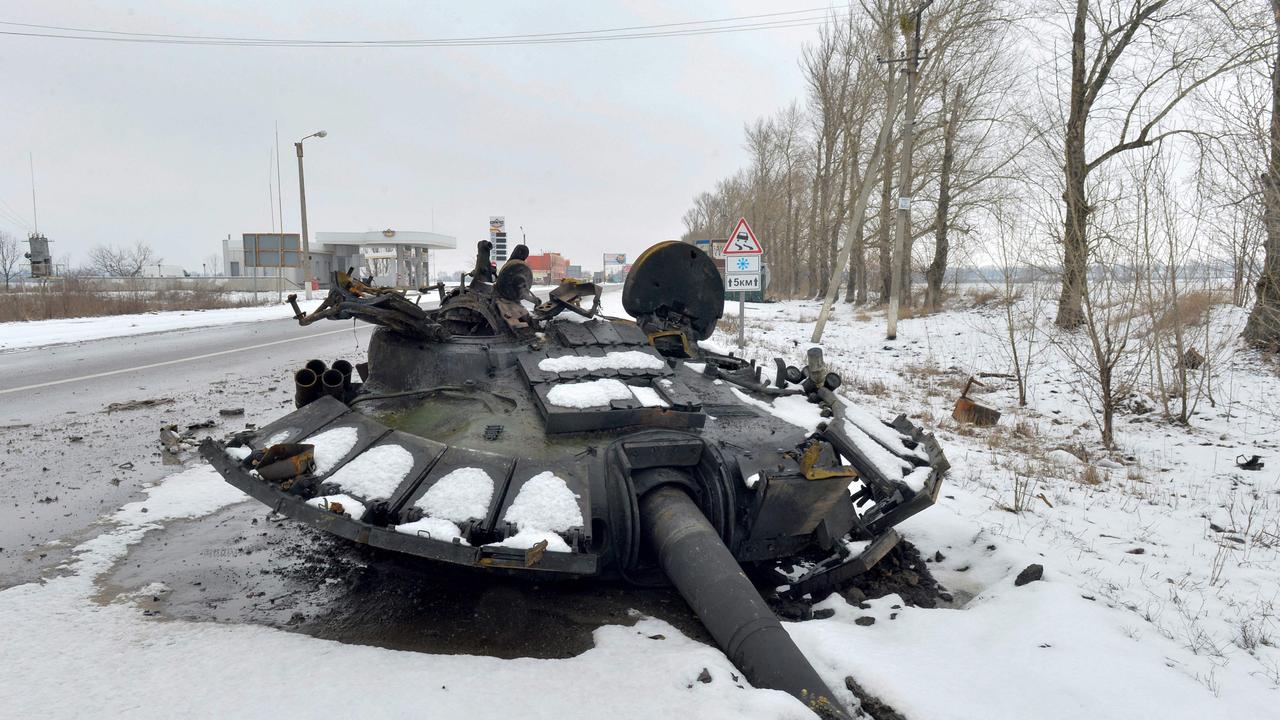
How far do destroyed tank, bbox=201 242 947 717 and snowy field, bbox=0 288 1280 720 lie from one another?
351 millimetres

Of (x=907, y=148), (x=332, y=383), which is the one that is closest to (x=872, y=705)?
(x=332, y=383)

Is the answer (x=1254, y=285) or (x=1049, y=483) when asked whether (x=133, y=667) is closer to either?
(x=1049, y=483)

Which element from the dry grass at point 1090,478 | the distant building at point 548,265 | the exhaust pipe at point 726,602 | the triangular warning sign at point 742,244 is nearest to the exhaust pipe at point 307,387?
the exhaust pipe at point 726,602

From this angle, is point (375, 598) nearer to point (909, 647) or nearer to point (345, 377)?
point (345, 377)

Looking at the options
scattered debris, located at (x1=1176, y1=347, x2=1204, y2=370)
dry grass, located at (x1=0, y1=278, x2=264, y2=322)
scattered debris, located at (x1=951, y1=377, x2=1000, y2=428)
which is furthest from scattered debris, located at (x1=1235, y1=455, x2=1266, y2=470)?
dry grass, located at (x1=0, y1=278, x2=264, y2=322)

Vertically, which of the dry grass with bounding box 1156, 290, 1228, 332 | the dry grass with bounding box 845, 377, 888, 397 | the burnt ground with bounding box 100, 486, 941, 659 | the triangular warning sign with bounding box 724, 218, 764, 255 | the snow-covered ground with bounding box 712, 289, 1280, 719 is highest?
the triangular warning sign with bounding box 724, 218, 764, 255

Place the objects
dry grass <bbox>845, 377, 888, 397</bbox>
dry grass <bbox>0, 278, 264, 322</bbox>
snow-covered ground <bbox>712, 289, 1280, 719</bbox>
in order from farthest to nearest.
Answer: dry grass <bbox>0, 278, 264, 322</bbox>, dry grass <bbox>845, 377, 888, 397</bbox>, snow-covered ground <bbox>712, 289, 1280, 719</bbox>

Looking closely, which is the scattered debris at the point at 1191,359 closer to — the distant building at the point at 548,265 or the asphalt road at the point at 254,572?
the asphalt road at the point at 254,572

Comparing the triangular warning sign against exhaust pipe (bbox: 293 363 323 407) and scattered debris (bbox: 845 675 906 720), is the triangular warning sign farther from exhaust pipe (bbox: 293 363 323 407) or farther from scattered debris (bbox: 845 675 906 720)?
scattered debris (bbox: 845 675 906 720)

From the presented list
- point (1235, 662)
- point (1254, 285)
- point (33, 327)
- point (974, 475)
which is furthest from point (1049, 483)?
point (33, 327)

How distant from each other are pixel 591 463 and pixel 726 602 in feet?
3.15

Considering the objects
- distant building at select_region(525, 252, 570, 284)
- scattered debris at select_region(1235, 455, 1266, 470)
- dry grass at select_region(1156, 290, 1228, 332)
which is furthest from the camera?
distant building at select_region(525, 252, 570, 284)

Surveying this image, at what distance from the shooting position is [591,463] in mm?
3623

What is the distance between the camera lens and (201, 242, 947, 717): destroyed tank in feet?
10.4
